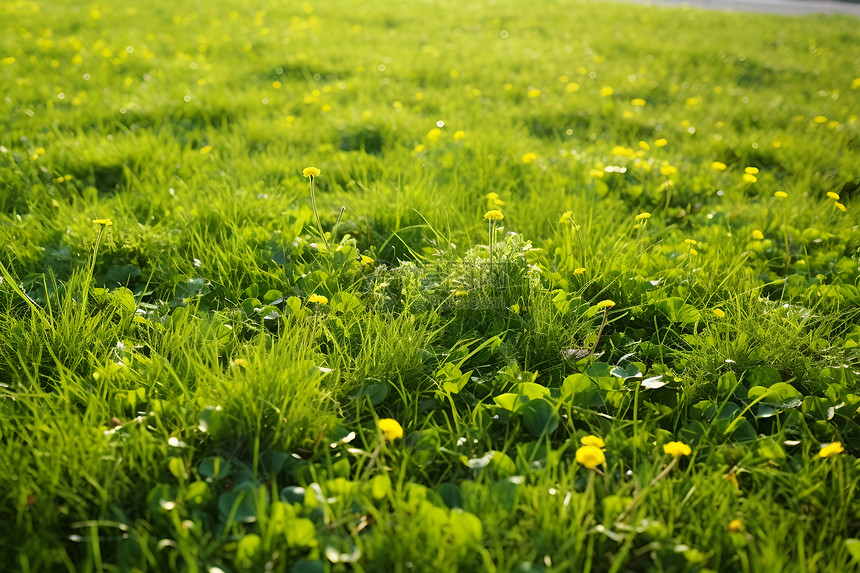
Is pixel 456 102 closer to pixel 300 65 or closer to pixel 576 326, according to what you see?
pixel 300 65

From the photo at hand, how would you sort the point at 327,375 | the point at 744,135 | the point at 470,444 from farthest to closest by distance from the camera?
the point at 744,135, the point at 327,375, the point at 470,444

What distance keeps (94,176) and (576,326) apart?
9.16 ft

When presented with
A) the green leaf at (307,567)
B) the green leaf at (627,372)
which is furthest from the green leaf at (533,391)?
the green leaf at (307,567)

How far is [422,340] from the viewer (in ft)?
6.44

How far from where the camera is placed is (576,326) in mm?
2049

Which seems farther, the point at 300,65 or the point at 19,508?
the point at 300,65

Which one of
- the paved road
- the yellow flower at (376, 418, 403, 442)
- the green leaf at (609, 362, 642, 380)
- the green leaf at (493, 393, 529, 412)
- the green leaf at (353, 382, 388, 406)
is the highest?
the paved road

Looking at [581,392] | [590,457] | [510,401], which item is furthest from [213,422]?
[581,392]

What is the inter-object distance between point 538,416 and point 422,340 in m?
0.49

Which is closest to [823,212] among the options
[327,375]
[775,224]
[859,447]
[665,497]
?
[775,224]

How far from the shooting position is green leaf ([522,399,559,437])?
5.44 feet

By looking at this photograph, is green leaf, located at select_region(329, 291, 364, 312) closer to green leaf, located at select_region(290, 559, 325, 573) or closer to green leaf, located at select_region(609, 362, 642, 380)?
green leaf, located at select_region(609, 362, 642, 380)

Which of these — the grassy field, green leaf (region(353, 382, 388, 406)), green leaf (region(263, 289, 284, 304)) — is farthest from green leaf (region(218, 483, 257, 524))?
green leaf (region(263, 289, 284, 304))

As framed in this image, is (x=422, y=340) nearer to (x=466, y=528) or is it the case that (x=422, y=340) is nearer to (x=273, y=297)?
(x=273, y=297)
